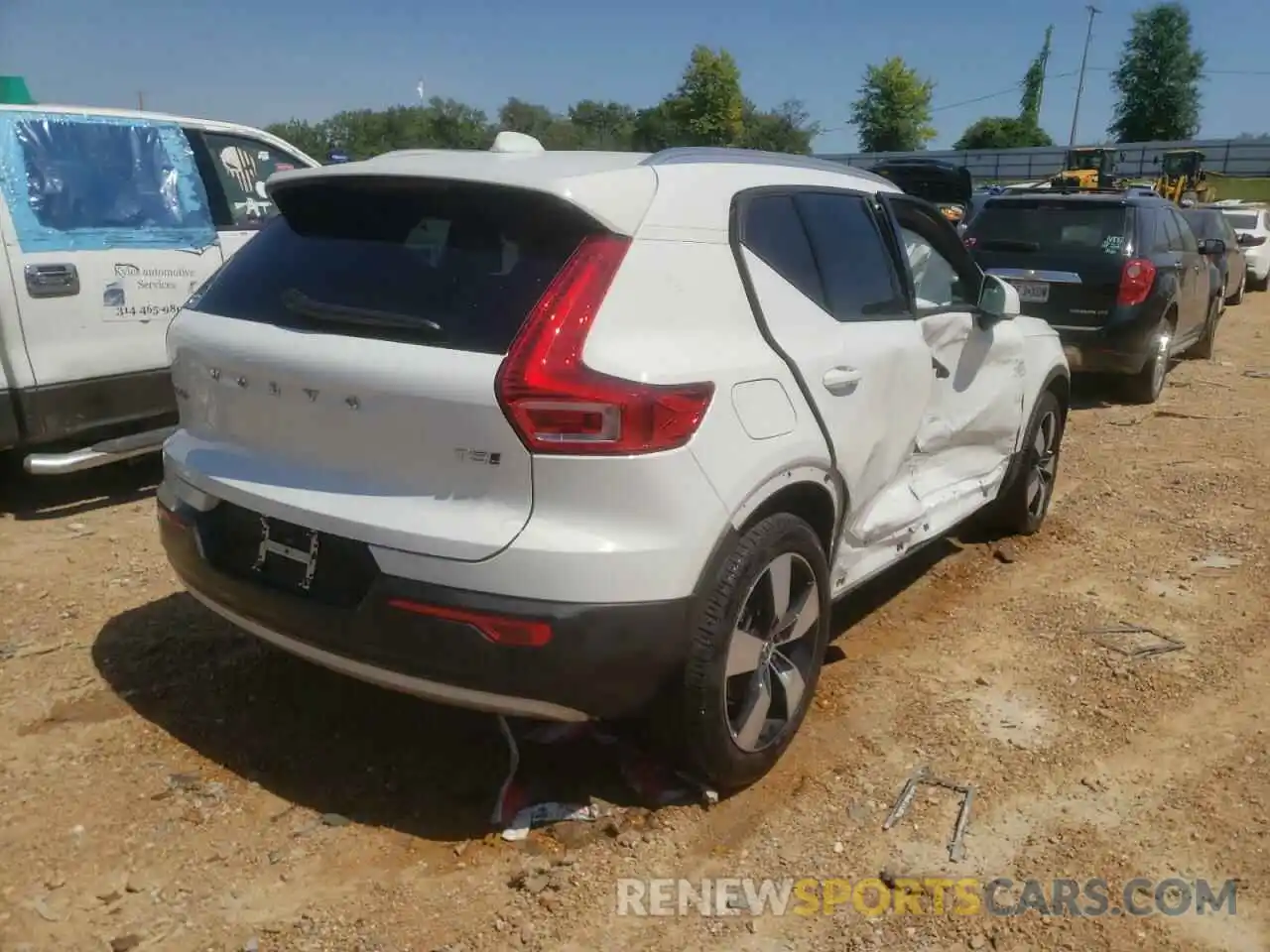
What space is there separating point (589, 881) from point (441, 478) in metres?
1.08

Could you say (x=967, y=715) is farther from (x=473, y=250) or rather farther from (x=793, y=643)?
(x=473, y=250)

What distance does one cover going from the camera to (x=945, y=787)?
3.25 meters

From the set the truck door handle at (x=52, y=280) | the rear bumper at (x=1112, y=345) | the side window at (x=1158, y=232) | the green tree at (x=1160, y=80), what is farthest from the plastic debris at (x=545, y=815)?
the green tree at (x=1160, y=80)

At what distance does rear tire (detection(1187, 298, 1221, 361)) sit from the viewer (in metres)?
11.5

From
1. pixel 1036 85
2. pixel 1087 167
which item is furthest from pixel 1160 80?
pixel 1087 167

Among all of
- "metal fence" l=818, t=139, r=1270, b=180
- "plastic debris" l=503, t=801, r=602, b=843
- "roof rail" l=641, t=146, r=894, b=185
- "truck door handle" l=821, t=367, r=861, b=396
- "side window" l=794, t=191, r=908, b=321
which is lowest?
"metal fence" l=818, t=139, r=1270, b=180

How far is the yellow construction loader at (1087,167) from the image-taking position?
33.0 meters

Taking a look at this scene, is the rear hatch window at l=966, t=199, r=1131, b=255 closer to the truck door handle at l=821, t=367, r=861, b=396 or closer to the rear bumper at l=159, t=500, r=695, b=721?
the truck door handle at l=821, t=367, r=861, b=396

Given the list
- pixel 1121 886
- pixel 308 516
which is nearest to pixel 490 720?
pixel 308 516

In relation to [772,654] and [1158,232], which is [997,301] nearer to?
[772,654]

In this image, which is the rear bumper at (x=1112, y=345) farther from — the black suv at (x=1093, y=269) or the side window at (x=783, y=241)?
the side window at (x=783, y=241)

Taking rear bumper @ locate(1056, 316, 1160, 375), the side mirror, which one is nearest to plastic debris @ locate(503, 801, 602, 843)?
the side mirror

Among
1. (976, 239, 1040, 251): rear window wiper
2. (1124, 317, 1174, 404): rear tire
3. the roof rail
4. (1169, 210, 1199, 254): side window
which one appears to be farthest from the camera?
(1169, 210, 1199, 254): side window

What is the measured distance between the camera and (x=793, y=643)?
130 inches
